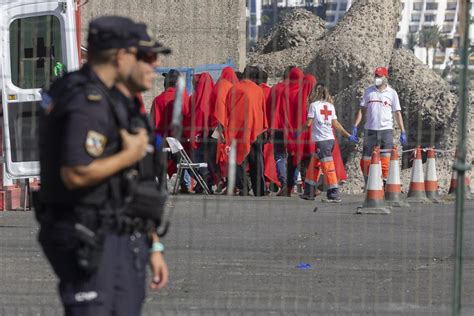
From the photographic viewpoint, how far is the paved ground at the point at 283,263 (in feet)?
29.2

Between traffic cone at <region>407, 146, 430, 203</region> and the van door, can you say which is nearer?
the van door

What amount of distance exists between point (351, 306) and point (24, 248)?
386cm

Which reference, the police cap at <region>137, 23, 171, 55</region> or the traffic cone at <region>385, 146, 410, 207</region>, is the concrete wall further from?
the police cap at <region>137, 23, 171, 55</region>

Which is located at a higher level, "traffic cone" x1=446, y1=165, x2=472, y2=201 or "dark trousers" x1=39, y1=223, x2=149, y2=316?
"dark trousers" x1=39, y1=223, x2=149, y2=316

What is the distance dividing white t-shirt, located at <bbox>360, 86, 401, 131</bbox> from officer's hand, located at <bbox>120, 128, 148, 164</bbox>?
476 inches

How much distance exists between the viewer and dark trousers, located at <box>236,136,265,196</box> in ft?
47.8

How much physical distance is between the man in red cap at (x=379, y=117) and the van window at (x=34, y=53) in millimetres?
3947

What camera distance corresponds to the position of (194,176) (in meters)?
16.6

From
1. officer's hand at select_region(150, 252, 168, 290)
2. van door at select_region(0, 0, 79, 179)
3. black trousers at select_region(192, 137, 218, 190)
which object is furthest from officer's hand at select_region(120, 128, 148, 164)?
van door at select_region(0, 0, 79, 179)

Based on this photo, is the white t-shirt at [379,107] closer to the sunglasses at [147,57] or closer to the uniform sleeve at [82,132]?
the sunglasses at [147,57]

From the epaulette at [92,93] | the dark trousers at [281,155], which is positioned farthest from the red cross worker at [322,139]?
the epaulette at [92,93]

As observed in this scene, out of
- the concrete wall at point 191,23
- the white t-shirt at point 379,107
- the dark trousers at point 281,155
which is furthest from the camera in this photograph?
the white t-shirt at point 379,107

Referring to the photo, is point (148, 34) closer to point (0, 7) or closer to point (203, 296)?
point (203, 296)

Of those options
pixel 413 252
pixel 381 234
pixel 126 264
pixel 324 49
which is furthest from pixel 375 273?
pixel 324 49
